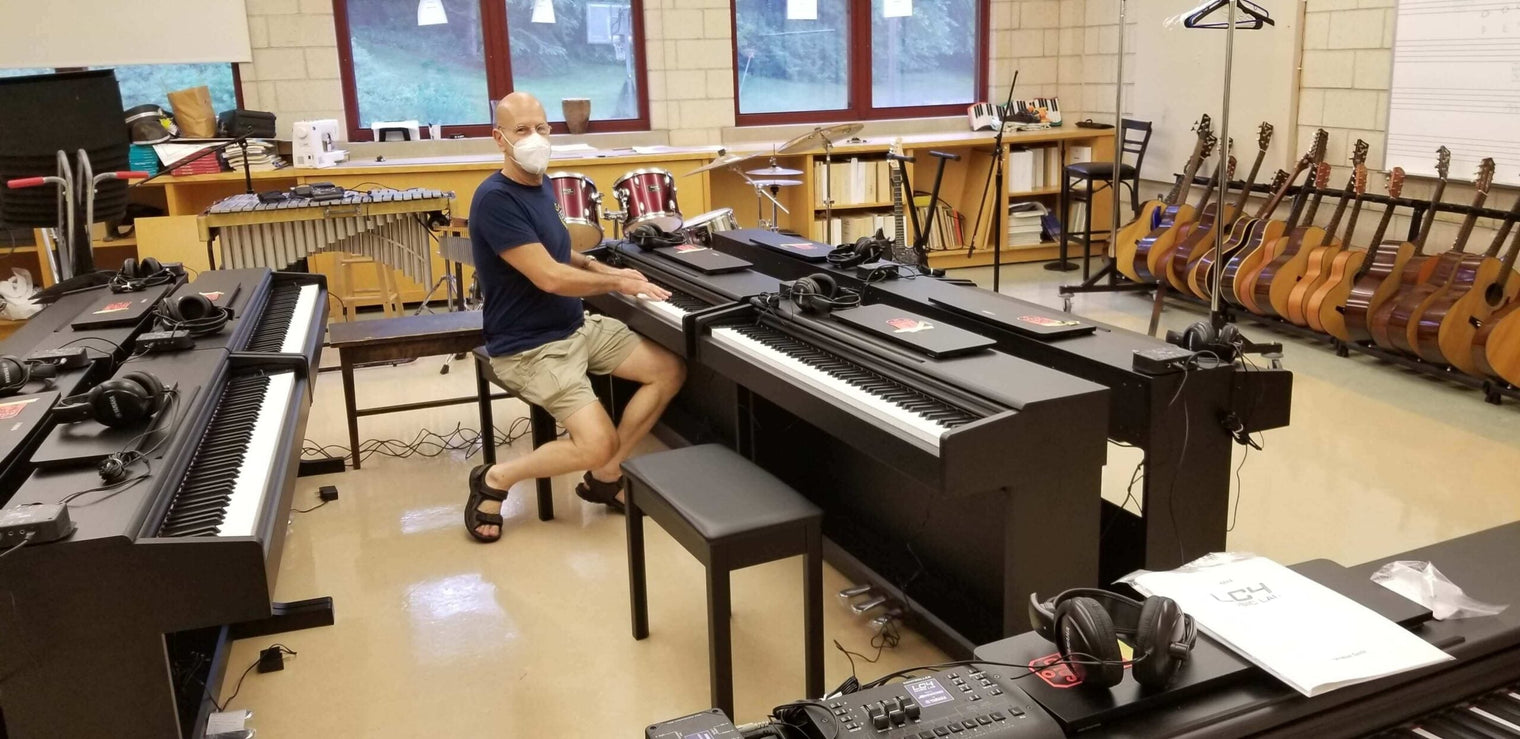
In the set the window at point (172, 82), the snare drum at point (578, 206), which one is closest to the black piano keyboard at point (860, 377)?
the snare drum at point (578, 206)

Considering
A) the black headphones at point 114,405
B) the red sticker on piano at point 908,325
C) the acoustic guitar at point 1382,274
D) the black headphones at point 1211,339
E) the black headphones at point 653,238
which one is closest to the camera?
the black headphones at point 114,405

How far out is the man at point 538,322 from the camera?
3.63m

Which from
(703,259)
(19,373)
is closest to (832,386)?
(703,259)

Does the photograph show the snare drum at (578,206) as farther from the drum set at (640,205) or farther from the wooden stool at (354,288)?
the wooden stool at (354,288)

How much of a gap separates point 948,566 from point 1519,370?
110 inches

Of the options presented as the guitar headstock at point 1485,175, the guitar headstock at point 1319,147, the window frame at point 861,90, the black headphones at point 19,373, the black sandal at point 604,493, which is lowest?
the black sandal at point 604,493

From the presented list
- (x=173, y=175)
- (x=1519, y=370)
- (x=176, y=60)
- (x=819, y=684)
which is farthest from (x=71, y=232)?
(x=1519, y=370)

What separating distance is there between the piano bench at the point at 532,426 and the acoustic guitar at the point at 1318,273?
3495 millimetres

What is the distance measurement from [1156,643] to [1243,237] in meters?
5.08

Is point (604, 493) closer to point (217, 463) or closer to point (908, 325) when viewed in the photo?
point (908, 325)

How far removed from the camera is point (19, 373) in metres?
2.67

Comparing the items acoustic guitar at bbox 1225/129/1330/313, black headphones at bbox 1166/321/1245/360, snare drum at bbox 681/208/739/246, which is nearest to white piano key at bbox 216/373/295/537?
black headphones at bbox 1166/321/1245/360

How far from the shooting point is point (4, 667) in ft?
6.06

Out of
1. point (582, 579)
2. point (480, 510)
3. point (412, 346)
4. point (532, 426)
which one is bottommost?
point (582, 579)
